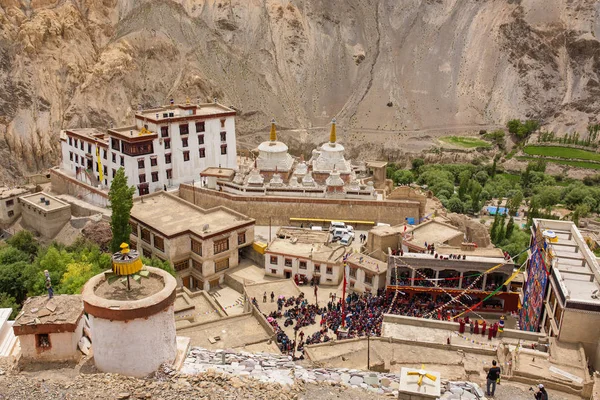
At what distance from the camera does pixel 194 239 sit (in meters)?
38.6

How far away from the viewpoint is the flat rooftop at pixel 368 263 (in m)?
34.8

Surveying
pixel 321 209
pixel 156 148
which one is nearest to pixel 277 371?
pixel 321 209

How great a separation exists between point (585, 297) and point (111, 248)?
2989 centimetres

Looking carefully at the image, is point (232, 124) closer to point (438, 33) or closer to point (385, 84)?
point (385, 84)

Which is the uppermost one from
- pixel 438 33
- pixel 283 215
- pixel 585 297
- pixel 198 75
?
pixel 438 33

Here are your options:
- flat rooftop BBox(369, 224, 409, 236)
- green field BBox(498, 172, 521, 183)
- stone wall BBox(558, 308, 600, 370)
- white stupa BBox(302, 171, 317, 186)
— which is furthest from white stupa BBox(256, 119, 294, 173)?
stone wall BBox(558, 308, 600, 370)

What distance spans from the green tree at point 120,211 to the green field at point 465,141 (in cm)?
5564

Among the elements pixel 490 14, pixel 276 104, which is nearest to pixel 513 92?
pixel 490 14

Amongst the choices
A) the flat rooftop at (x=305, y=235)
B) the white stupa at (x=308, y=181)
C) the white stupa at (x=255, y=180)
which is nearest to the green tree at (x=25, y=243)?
the white stupa at (x=255, y=180)

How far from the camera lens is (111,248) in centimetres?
3928

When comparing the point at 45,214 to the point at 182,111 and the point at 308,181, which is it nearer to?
the point at 182,111

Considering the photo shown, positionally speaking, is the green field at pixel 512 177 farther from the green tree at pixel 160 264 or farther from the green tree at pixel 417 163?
the green tree at pixel 160 264

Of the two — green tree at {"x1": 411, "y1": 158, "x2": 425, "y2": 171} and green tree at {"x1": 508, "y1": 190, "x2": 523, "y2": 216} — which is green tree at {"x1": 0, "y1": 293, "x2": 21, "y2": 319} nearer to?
green tree at {"x1": 508, "y1": 190, "x2": 523, "y2": 216}

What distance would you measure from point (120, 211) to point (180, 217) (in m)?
5.10
